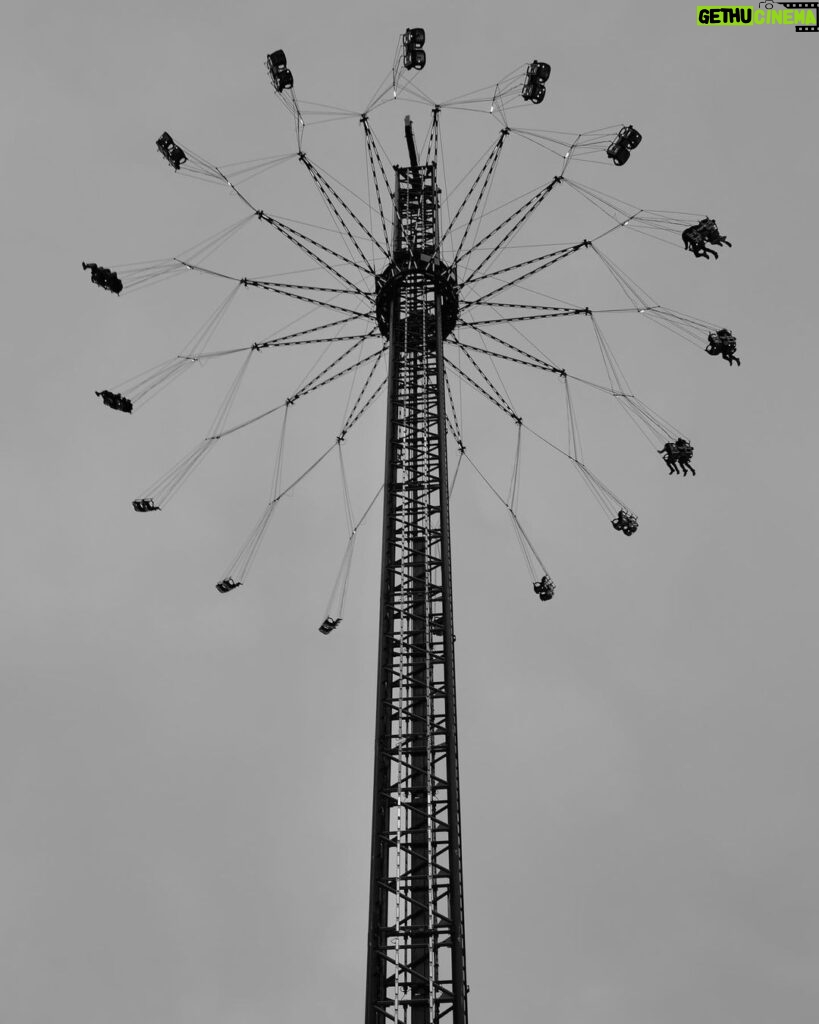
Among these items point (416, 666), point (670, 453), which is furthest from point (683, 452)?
point (416, 666)

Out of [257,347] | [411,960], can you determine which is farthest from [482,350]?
[411,960]

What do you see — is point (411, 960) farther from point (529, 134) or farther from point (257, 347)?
point (529, 134)

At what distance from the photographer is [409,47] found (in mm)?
30078

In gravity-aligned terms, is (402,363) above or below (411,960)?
above

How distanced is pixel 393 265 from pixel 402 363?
338cm

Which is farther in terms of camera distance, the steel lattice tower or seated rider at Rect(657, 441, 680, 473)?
seated rider at Rect(657, 441, 680, 473)

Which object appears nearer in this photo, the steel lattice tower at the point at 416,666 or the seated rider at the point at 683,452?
the steel lattice tower at the point at 416,666

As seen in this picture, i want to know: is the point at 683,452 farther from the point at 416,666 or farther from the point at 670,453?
the point at 416,666

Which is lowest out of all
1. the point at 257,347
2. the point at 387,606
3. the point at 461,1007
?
the point at 461,1007

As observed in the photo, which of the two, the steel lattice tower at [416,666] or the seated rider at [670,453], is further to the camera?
the seated rider at [670,453]

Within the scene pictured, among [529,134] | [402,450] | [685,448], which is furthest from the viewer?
[529,134]

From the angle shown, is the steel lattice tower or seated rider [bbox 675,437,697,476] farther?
seated rider [bbox 675,437,697,476]

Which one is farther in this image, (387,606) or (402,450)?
(402,450)

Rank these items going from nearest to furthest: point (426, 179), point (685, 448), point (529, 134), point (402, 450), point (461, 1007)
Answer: point (461, 1007) → point (402, 450) → point (685, 448) → point (529, 134) → point (426, 179)
